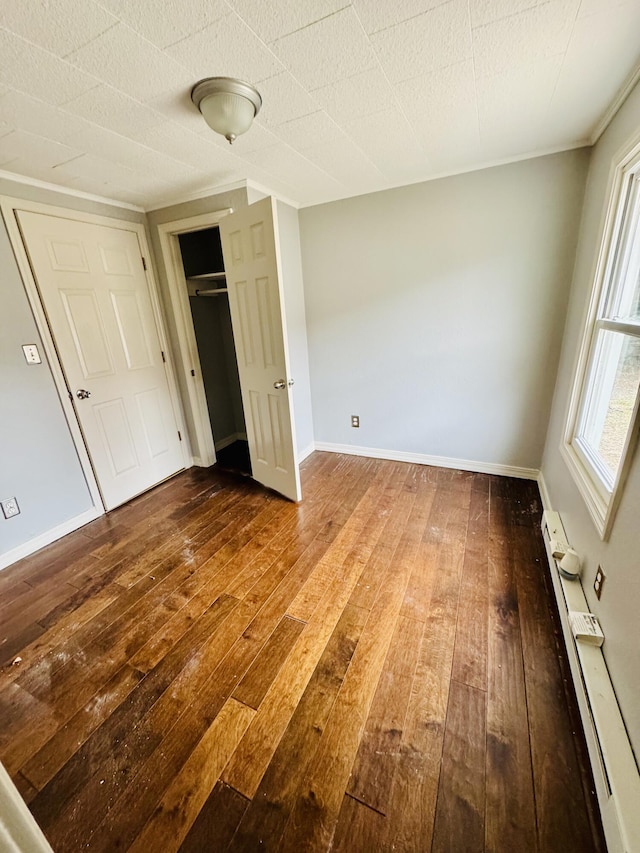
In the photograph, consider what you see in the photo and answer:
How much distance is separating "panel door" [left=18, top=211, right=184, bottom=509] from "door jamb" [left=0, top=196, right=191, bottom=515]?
3 cm

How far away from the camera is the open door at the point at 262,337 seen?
219cm

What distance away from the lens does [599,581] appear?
131 cm

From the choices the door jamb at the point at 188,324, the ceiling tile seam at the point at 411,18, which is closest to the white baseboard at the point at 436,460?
the door jamb at the point at 188,324

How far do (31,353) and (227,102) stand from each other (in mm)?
1846

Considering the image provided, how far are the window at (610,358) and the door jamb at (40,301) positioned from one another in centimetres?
304

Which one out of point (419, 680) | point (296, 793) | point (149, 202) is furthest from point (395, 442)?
point (149, 202)

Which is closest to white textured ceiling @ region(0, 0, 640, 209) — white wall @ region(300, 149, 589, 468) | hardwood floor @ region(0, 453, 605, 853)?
white wall @ region(300, 149, 589, 468)

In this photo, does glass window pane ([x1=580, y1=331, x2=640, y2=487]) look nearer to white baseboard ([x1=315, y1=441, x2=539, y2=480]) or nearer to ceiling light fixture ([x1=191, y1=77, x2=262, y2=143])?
white baseboard ([x1=315, y1=441, x2=539, y2=480])

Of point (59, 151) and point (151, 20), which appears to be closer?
point (151, 20)

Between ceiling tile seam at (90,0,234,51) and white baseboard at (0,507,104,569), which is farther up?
ceiling tile seam at (90,0,234,51)

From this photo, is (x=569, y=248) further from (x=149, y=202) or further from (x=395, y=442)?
(x=149, y=202)

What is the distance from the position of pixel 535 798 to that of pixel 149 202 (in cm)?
380

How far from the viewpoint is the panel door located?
223 cm

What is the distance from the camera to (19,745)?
1.19m
